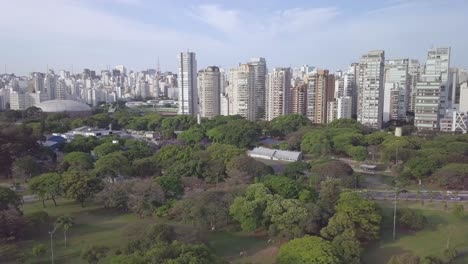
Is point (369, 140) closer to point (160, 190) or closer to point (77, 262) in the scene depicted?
point (160, 190)

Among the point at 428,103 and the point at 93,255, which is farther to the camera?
the point at 428,103

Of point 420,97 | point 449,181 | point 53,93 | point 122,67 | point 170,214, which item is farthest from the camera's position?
point 122,67

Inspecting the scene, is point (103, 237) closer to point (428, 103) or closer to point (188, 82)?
point (428, 103)

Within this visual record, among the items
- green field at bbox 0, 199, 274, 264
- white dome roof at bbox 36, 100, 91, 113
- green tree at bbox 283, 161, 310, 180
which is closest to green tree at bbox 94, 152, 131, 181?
green field at bbox 0, 199, 274, 264

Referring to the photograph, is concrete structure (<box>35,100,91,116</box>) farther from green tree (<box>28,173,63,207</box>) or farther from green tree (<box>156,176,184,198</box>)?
green tree (<box>156,176,184,198</box>)

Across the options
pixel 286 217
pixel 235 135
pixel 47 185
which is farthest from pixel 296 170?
pixel 47 185

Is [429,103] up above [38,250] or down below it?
above

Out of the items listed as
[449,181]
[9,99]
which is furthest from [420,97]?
[9,99]
